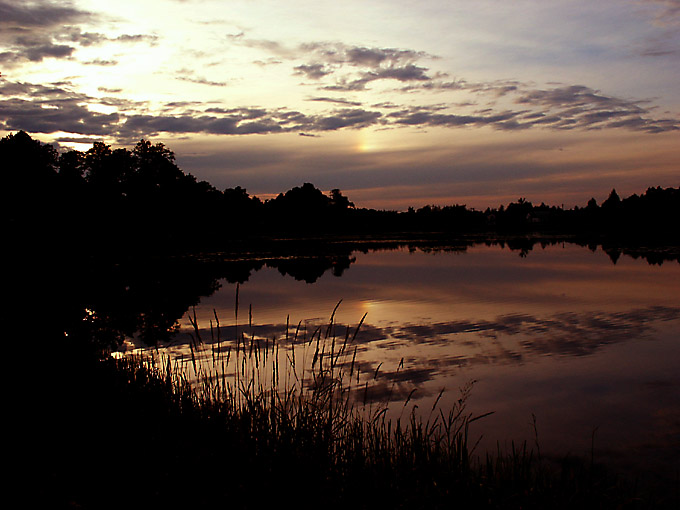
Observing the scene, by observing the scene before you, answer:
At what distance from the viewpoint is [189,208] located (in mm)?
92562

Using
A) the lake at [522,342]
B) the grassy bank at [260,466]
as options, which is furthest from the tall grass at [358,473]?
the lake at [522,342]

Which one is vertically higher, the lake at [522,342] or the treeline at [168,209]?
the treeline at [168,209]

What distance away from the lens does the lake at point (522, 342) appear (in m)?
10.8

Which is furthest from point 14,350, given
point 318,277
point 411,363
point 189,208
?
point 189,208

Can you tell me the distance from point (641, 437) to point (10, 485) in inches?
401

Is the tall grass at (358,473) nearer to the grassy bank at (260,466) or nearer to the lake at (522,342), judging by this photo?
the grassy bank at (260,466)

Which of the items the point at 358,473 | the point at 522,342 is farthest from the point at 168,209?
the point at 358,473

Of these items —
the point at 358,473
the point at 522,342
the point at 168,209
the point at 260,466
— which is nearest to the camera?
the point at 358,473

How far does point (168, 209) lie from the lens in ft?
284

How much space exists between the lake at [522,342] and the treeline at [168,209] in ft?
16.2

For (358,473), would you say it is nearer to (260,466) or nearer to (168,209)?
(260,466)

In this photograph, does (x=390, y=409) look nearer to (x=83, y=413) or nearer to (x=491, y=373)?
(x=491, y=373)

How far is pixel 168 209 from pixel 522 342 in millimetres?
76219

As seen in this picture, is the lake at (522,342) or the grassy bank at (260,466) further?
the lake at (522,342)
